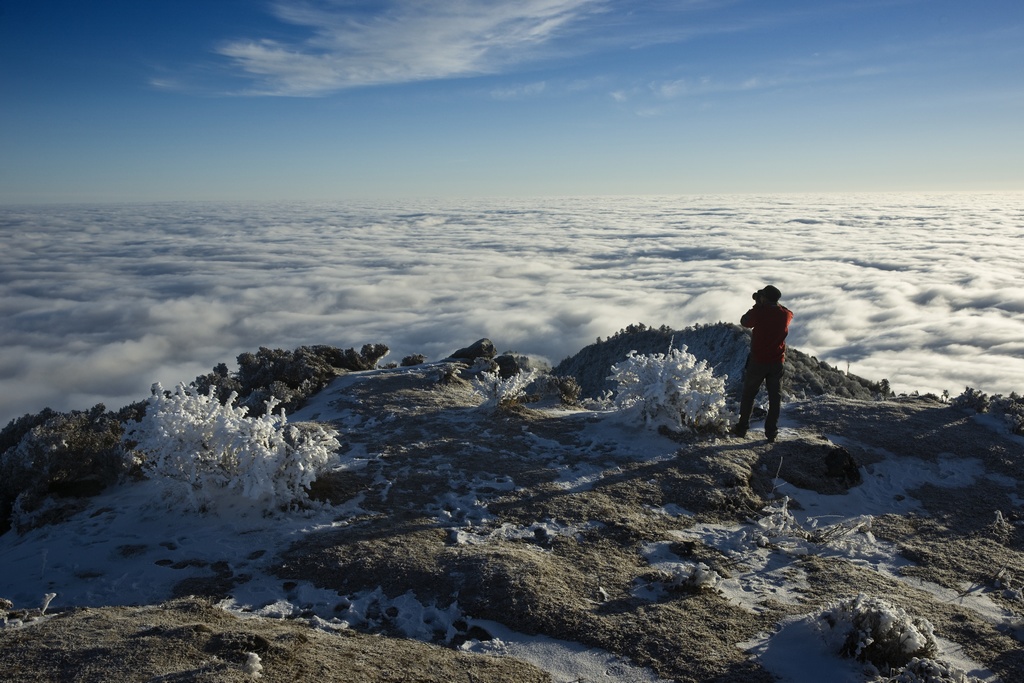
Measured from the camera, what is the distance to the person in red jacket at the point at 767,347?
682cm

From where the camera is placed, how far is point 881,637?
344cm

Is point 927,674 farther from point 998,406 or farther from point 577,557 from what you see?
point 998,406

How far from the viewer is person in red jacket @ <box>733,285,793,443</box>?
6.82 meters

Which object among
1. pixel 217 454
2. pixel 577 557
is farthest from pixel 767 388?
pixel 217 454

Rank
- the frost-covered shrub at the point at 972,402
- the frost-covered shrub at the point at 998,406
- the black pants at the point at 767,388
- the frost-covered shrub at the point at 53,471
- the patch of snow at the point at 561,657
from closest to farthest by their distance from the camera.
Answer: the patch of snow at the point at 561,657
the frost-covered shrub at the point at 53,471
the black pants at the point at 767,388
the frost-covered shrub at the point at 998,406
the frost-covered shrub at the point at 972,402

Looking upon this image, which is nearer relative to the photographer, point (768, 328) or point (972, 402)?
point (768, 328)

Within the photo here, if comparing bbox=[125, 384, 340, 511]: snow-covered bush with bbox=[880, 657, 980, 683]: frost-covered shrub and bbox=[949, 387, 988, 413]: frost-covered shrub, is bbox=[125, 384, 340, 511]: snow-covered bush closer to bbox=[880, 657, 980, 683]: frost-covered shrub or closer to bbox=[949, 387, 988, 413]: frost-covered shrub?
bbox=[880, 657, 980, 683]: frost-covered shrub

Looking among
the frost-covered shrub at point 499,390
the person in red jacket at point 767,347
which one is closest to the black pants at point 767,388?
the person in red jacket at point 767,347

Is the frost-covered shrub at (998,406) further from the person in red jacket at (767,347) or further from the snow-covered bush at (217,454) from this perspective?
the snow-covered bush at (217,454)

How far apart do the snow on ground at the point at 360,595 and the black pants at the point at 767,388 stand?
102cm

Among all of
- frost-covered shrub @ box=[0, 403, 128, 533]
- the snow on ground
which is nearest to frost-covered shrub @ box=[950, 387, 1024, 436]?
the snow on ground

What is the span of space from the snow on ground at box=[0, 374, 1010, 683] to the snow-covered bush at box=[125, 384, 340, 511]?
0.21 meters

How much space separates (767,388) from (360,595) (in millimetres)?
5087

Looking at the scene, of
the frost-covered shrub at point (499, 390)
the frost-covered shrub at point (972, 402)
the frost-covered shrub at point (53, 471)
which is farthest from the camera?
the frost-covered shrub at point (972, 402)
